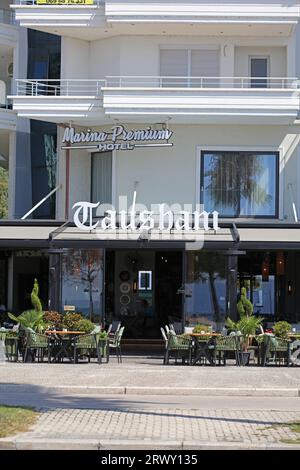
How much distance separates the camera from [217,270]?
24125mm

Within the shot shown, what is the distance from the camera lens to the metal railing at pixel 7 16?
97.9 ft

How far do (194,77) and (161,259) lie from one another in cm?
731

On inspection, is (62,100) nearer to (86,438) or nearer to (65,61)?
(65,61)

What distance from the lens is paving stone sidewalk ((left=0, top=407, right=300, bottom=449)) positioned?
9.41 meters

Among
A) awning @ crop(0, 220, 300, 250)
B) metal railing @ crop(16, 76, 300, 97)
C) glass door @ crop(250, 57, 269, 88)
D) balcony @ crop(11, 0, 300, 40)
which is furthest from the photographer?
glass door @ crop(250, 57, 269, 88)

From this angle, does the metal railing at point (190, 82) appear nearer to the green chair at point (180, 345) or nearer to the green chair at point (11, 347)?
the green chair at point (180, 345)

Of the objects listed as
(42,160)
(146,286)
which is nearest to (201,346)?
(146,286)

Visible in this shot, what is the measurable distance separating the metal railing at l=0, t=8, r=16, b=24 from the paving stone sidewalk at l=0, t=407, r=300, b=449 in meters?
21.4

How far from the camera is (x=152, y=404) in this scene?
44.4 ft

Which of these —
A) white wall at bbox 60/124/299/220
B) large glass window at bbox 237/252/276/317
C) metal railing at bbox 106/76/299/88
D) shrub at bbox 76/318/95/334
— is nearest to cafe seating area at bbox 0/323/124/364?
shrub at bbox 76/318/95/334

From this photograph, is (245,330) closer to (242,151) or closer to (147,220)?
(147,220)

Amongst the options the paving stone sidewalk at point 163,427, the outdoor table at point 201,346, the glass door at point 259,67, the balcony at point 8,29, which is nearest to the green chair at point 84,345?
the outdoor table at point 201,346

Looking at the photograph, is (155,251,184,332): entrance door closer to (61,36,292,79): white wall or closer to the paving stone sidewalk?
(61,36,292,79): white wall

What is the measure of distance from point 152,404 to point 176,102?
13.6 metres
